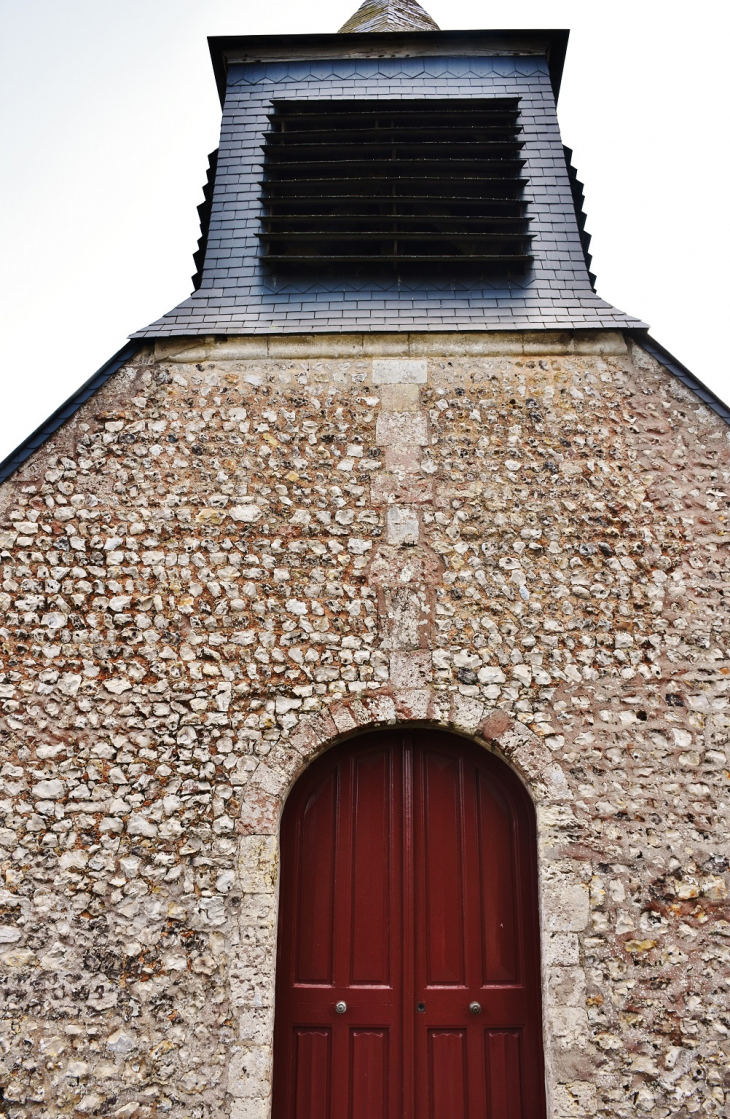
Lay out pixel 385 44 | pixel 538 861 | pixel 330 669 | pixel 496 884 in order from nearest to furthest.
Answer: pixel 538 861 → pixel 496 884 → pixel 330 669 → pixel 385 44

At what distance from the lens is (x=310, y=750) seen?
3.85 m

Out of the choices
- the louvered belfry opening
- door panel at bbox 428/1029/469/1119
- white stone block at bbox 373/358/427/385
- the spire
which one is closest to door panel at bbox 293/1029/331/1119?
door panel at bbox 428/1029/469/1119

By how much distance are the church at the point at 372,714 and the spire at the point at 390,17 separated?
3496mm

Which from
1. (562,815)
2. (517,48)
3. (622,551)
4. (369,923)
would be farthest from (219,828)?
(517,48)

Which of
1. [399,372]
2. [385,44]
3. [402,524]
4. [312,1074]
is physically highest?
[385,44]

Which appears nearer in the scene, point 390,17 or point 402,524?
point 402,524

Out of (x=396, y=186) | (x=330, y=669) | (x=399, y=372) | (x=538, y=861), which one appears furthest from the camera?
(x=396, y=186)

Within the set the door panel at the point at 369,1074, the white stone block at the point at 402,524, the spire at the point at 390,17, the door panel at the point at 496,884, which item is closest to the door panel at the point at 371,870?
the door panel at the point at 369,1074

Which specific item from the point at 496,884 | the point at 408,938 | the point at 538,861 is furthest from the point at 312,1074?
the point at 538,861

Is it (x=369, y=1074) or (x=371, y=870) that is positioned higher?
(x=371, y=870)

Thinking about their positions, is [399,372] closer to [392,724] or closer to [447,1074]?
[392,724]

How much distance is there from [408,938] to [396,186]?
15.8 feet

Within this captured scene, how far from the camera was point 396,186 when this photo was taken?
17.8 ft

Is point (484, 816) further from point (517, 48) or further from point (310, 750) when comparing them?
point (517, 48)
